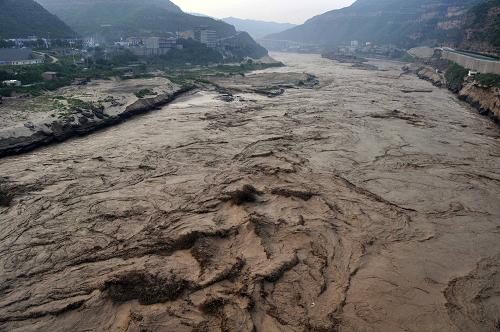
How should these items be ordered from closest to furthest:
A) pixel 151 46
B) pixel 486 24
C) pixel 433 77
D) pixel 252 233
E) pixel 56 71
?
pixel 252 233 → pixel 56 71 → pixel 433 77 → pixel 486 24 → pixel 151 46

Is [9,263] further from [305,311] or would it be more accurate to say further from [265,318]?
[305,311]

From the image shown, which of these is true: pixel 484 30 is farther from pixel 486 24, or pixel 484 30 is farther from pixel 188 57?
pixel 188 57

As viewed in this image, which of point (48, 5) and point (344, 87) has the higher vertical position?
point (48, 5)

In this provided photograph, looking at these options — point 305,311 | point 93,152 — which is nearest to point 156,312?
point 305,311

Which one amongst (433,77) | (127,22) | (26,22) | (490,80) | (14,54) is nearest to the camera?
(490,80)

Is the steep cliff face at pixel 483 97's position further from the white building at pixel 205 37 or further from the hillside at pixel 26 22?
the white building at pixel 205 37

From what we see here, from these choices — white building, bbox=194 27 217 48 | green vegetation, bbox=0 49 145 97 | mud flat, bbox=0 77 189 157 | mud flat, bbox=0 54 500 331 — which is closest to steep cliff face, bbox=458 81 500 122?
mud flat, bbox=0 54 500 331

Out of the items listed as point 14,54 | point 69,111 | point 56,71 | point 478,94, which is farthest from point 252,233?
point 14,54
